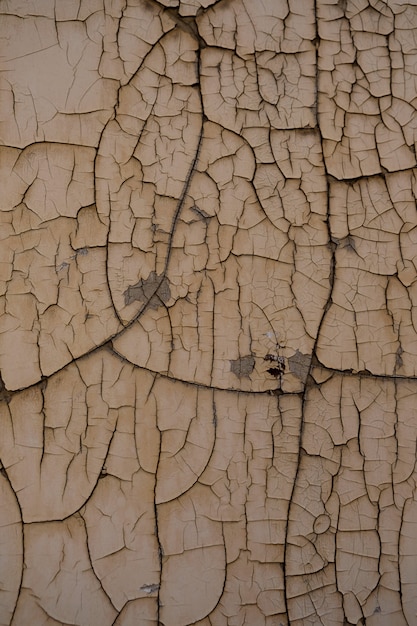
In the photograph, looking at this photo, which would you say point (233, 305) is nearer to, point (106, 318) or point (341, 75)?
point (106, 318)

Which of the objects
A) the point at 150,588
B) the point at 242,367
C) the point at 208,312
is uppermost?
the point at 208,312

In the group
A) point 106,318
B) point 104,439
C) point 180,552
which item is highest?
point 106,318

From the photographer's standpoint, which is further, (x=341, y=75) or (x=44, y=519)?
(x=341, y=75)

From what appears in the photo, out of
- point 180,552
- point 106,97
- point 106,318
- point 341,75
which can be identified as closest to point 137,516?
point 180,552

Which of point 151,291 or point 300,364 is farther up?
point 151,291

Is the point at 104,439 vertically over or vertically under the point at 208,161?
under

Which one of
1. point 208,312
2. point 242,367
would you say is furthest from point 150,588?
point 208,312

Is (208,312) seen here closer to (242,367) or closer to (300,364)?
(242,367)
